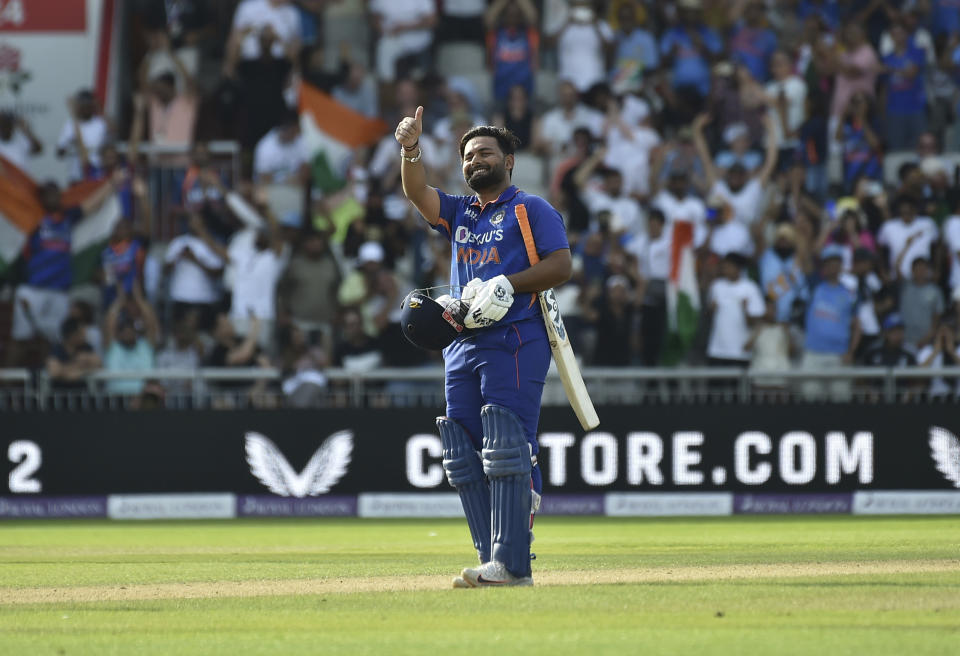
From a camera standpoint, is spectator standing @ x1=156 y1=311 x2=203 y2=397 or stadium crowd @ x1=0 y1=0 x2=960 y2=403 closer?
stadium crowd @ x1=0 y1=0 x2=960 y2=403

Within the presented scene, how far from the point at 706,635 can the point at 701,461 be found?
11.4 m

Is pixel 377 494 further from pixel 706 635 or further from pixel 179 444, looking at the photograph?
pixel 706 635

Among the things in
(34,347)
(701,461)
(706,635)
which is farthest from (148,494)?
(706,635)

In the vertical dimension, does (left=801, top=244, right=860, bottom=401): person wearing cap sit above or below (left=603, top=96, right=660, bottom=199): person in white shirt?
below

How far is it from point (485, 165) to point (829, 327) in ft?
34.6

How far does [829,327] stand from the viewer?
59.5 ft

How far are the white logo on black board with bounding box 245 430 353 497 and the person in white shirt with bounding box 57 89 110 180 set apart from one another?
4.97 meters

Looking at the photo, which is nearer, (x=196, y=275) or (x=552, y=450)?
(x=552, y=450)

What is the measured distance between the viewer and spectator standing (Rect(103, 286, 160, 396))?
722 inches

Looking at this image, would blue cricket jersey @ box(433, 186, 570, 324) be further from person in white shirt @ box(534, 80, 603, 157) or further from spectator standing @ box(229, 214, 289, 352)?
person in white shirt @ box(534, 80, 603, 157)

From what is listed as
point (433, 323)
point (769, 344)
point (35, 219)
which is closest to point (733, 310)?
point (769, 344)

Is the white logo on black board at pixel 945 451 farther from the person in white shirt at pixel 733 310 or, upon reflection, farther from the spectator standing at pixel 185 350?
the spectator standing at pixel 185 350

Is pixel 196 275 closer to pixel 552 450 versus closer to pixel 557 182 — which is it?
pixel 557 182

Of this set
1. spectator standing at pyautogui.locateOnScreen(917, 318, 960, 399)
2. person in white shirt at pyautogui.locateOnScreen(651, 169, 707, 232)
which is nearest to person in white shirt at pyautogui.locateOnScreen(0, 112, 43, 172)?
person in white shirt at pyautogui.locateOnScreen(651, 169, 707, 232)
